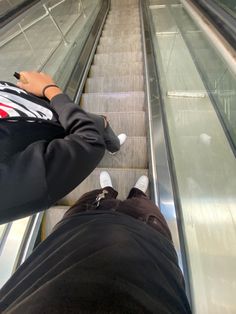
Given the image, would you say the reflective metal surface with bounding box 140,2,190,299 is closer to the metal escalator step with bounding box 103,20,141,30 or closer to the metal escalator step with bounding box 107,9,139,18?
the metal escalator step with bounding box 103,20,141,30

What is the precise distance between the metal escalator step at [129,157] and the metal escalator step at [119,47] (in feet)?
7.85

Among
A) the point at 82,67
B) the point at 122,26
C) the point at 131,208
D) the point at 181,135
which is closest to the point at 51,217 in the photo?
the point at 131,208

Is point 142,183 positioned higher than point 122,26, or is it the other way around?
point 122,26

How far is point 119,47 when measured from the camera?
3.96 m

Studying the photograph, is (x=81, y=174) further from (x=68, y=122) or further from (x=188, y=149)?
(x=188, y=149)

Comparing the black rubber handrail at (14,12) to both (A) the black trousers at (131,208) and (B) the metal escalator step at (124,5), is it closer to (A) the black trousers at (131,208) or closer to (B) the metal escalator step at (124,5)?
(A) the black trousers at (131,208)

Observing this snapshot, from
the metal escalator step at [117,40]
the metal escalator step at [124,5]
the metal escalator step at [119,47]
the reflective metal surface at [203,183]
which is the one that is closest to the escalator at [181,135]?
the reflective metal surface at [203,183]

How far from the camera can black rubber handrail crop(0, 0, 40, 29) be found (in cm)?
156

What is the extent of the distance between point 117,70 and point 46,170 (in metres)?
2.86

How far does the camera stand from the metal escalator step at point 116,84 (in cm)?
288

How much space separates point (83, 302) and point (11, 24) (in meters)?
1.78

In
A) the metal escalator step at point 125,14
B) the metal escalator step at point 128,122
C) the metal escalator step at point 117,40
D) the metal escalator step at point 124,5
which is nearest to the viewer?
the metal escalator step at point 128,122

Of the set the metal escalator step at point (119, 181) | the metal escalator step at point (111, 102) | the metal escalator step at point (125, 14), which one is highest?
the metal escalator step at point (125, 14)

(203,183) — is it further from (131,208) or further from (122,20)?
(122,20)
